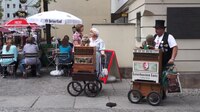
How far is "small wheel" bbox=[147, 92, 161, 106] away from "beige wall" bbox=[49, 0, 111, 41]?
19.2 metres

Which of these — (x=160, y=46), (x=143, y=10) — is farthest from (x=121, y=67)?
(x=160, y=46)

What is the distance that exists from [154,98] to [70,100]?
2.00 meters

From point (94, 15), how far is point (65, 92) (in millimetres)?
19409

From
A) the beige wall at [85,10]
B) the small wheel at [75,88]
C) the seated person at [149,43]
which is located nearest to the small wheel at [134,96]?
the seated person at [149,43]

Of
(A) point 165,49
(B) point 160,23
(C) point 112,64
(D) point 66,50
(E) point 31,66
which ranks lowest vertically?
(E) point 31,66

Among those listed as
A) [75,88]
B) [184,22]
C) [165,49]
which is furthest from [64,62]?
[165,49]

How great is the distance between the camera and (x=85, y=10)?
2905cm

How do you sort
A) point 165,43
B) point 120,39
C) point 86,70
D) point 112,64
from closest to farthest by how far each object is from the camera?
point 165,43, point 86,70, point 112,64, point 120,39

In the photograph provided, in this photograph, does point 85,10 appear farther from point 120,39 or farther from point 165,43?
point 165,43

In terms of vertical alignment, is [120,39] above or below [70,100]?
above

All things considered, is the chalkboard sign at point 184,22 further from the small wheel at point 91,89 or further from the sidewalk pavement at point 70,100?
the small wheel at point 91,89

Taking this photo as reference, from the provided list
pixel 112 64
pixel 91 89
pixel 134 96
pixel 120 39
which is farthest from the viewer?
pixel 120 39

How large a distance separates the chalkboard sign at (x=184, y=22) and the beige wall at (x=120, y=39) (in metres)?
2.06

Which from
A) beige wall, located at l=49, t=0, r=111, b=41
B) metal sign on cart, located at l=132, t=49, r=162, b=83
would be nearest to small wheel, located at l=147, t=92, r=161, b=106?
metal sign on cart, located at l=132, t=49, r=162, b=83
